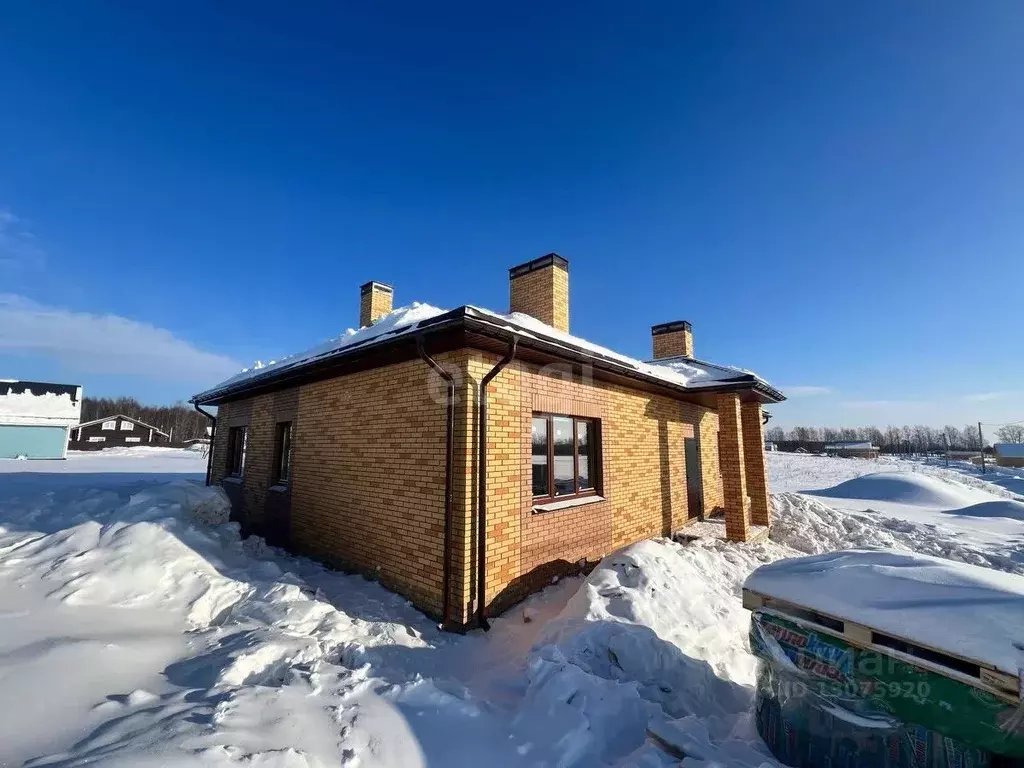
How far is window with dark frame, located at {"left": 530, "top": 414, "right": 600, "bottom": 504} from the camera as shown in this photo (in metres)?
5.72

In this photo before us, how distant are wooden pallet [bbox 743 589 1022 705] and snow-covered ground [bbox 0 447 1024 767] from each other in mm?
925

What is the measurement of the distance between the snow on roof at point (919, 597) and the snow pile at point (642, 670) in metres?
1.09

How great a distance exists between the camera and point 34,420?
1074 inches

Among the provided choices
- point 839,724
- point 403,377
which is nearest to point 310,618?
point 403,377

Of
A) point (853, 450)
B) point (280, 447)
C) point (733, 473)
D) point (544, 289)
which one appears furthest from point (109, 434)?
point (853, 450)

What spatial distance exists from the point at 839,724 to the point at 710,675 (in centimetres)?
129

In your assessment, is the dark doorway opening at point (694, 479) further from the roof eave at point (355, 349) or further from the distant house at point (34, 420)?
the distant house at point (34, 420)

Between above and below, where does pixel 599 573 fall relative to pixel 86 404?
below

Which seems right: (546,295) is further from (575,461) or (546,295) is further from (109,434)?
(109,434)

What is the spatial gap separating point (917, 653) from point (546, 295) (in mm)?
7522

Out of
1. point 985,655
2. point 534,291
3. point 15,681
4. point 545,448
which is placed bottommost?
point 15,681

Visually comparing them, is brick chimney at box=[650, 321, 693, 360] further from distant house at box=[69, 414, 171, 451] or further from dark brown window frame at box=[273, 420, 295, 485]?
distant house at box=[69, 414, 171, 451]

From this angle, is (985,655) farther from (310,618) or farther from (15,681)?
(15,681)

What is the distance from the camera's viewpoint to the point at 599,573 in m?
4.91
